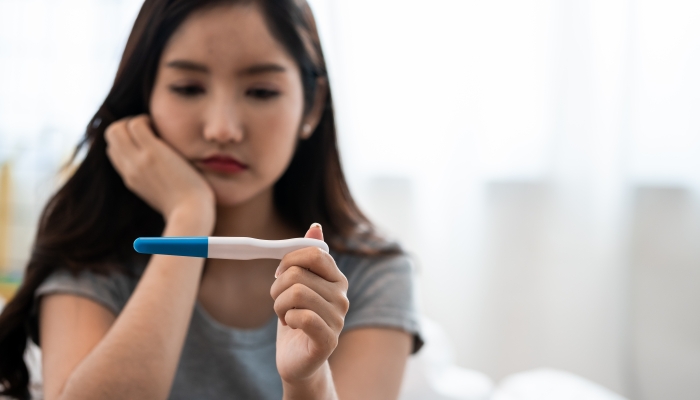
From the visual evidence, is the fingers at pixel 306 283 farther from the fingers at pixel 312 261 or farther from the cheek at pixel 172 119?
the cheek at pixel 172 119

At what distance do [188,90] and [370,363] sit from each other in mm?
365

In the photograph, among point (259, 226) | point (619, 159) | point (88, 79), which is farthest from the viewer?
point (88, 79)

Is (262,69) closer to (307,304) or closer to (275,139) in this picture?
(275,139)

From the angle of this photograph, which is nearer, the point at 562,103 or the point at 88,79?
the point at 562,103

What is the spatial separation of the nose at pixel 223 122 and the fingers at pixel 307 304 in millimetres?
306

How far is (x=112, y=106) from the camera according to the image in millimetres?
826

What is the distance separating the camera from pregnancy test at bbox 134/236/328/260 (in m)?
0.41

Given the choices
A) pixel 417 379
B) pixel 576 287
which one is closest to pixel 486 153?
pixel 576 287

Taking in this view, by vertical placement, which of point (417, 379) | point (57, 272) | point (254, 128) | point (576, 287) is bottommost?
point (576, 287)

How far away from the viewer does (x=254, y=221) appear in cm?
87

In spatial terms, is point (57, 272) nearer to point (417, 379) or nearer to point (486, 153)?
point (417, 379)

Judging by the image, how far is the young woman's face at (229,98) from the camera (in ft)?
2.36

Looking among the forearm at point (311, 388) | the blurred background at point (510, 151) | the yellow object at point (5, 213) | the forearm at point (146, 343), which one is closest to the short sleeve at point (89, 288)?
the forearm at point (146, 343)

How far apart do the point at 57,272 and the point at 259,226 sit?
0.25 meters
